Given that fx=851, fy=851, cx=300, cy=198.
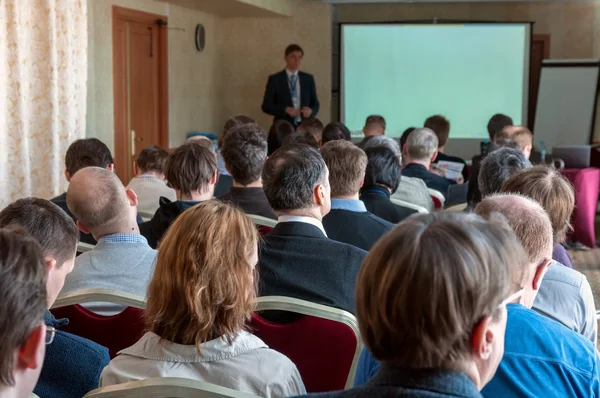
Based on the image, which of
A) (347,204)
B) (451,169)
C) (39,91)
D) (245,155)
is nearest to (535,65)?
(451,169)

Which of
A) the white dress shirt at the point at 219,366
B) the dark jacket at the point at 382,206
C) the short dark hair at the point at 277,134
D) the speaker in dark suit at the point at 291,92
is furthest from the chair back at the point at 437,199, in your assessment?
the speaker in dark suit at the point at 291,92

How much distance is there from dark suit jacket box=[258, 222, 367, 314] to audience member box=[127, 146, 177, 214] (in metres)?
2.02

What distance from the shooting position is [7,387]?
1.21 m

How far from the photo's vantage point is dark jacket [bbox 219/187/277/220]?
4020mm

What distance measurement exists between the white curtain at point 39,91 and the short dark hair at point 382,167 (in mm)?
2721

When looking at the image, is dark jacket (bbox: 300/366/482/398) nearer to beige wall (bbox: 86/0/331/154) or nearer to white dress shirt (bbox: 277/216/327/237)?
white dress shirt (bbox: 277/216/327/237)

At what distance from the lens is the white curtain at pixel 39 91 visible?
574 centimetres

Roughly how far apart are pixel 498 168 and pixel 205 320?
2.17m

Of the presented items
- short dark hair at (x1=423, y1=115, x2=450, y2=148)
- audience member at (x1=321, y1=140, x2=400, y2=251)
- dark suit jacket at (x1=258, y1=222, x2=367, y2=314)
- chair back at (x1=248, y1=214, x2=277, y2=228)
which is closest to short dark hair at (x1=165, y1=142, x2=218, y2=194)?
chair back at (x1=248, y1=214, x2=277, y2=228)

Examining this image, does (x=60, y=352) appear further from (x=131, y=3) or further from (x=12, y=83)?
(x=131, y=3)

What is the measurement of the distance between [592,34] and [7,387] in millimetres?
11359

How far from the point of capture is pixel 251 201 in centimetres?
405

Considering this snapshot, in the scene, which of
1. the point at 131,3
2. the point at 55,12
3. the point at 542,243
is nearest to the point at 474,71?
the point at 131,3

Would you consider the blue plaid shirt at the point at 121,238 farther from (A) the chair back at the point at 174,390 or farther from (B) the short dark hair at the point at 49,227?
(A) the chair back at the point at 174,390
